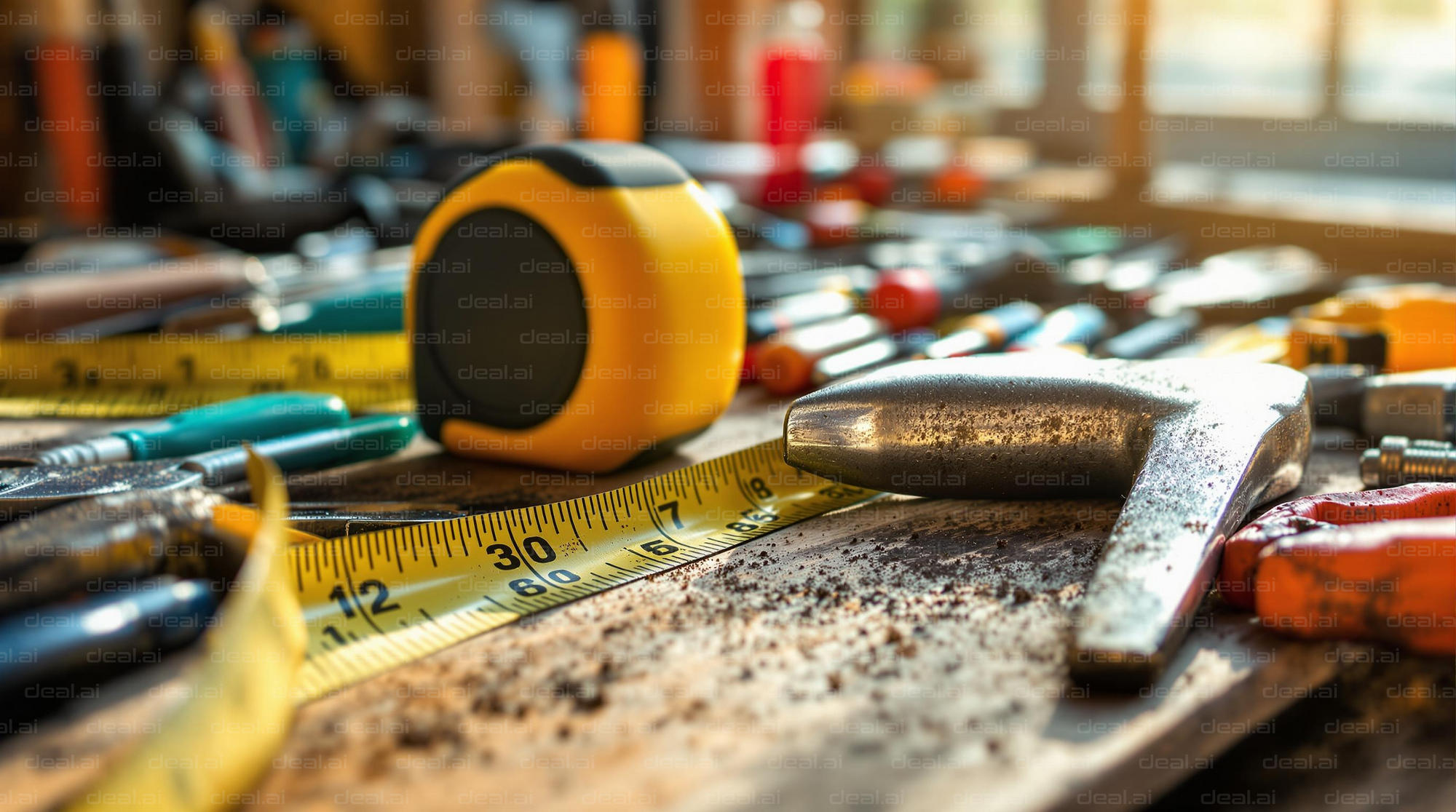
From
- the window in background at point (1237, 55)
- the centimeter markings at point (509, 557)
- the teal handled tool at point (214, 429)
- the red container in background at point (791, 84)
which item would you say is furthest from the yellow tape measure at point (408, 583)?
the window in background at point (1237, 55)

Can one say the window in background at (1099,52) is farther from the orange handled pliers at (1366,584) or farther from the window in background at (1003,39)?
the orange handled pliers at (1366,584)

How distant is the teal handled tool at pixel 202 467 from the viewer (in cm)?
58

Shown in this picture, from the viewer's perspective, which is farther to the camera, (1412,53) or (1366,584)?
(1412,53)

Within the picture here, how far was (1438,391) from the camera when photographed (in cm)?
76

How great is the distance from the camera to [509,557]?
0.60 metres

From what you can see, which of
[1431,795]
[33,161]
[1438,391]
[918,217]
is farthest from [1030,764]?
[33,161]

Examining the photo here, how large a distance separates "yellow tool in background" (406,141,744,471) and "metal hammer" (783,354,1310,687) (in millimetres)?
113

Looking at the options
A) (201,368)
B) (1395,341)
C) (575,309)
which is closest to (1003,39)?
(1395,341)

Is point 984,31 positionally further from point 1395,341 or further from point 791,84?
point 1395,341

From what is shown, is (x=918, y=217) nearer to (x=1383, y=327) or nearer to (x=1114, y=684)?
(x=1383, y=327)

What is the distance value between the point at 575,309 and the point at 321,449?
0.20 m

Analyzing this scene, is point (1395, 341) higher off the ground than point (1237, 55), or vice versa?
point (1237, 55)

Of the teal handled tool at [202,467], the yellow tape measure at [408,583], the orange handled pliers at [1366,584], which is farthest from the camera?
the teal handled tool at [202,467]

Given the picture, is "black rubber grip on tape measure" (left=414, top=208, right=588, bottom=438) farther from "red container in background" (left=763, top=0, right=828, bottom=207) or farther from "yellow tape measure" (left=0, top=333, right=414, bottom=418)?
"red container in background" (left=763, top=0, right=828, bottom=207)
